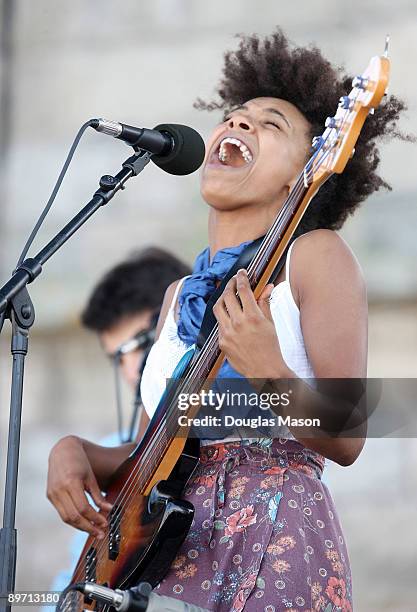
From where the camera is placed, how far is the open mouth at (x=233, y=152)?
207 centimetres

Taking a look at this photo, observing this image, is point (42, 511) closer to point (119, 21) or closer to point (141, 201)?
point (141, 201)

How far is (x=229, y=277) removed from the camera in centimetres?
194

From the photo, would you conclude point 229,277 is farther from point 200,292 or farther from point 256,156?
point 256,156

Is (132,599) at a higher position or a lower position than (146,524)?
lower

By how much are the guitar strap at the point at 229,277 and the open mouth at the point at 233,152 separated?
0.63ft

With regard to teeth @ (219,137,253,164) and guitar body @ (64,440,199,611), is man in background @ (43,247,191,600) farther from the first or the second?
guitar body @ (64,440,199,611)

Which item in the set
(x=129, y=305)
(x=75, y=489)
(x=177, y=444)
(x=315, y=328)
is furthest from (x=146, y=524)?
(x=129, y=305)

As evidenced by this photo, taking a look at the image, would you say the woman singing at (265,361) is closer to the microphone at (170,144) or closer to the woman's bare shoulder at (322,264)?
the woman's bare shoulder at (322,264)

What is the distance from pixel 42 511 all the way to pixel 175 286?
189 cm

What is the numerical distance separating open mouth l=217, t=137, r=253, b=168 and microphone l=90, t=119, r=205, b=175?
0.16 metres

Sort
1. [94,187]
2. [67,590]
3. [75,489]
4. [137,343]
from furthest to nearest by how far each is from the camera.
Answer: [94,187] < [137,343] < [75,489] < [67,590]

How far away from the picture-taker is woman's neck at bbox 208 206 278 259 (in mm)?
2045

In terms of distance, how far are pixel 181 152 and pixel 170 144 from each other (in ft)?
0.08

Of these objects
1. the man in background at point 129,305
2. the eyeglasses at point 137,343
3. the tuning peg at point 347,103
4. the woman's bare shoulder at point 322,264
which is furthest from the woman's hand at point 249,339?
the man in background at point 129,305
